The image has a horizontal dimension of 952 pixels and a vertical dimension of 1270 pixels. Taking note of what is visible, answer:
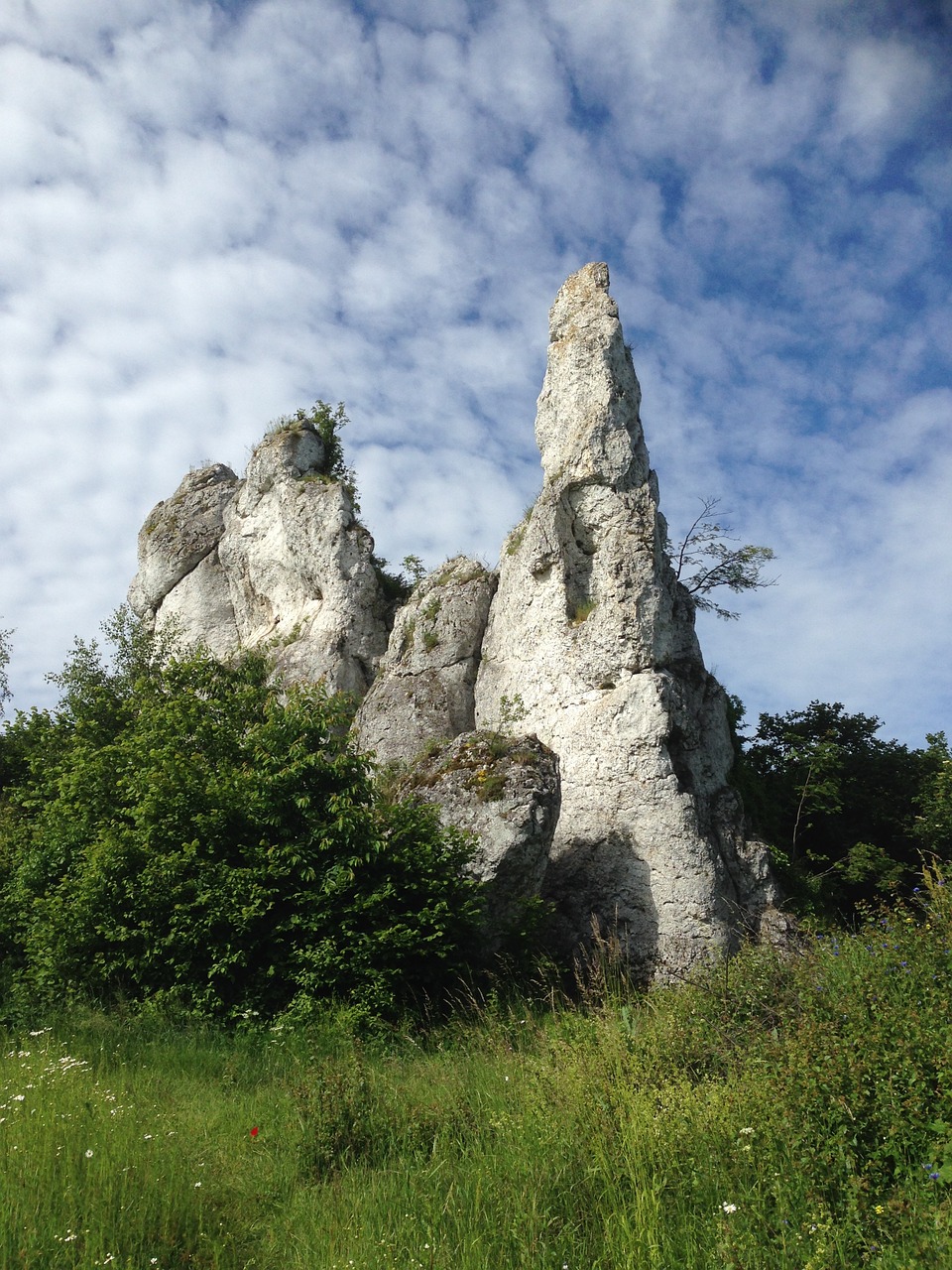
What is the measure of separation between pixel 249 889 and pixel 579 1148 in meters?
7.23

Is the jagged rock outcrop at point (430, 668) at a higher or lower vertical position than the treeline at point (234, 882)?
higher

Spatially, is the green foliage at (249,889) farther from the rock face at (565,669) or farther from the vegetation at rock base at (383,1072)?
the rock face at (565,669)

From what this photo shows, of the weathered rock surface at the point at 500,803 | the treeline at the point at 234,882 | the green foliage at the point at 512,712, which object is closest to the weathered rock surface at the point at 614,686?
the green foliage at the point at 512,712

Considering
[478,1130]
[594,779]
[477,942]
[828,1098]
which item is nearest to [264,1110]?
[478,1130]

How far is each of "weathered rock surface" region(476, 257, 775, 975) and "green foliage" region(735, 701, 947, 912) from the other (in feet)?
13.6

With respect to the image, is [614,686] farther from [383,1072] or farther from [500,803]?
[383,1072]

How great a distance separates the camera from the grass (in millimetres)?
4605

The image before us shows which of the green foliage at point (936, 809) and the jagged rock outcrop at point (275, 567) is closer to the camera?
the green foliage at point (936, 809)

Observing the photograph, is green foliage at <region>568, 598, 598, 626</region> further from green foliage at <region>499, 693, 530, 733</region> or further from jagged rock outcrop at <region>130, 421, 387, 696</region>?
jagged rock outcrop at <region>130, 421, 387, 696</region>

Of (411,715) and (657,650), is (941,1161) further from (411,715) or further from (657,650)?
(411,715)

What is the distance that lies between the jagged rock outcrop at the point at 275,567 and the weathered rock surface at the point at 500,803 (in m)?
8.29

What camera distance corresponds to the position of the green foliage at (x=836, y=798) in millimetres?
22781

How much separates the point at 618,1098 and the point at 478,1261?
1600 millimetres

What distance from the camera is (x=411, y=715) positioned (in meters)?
20.2
